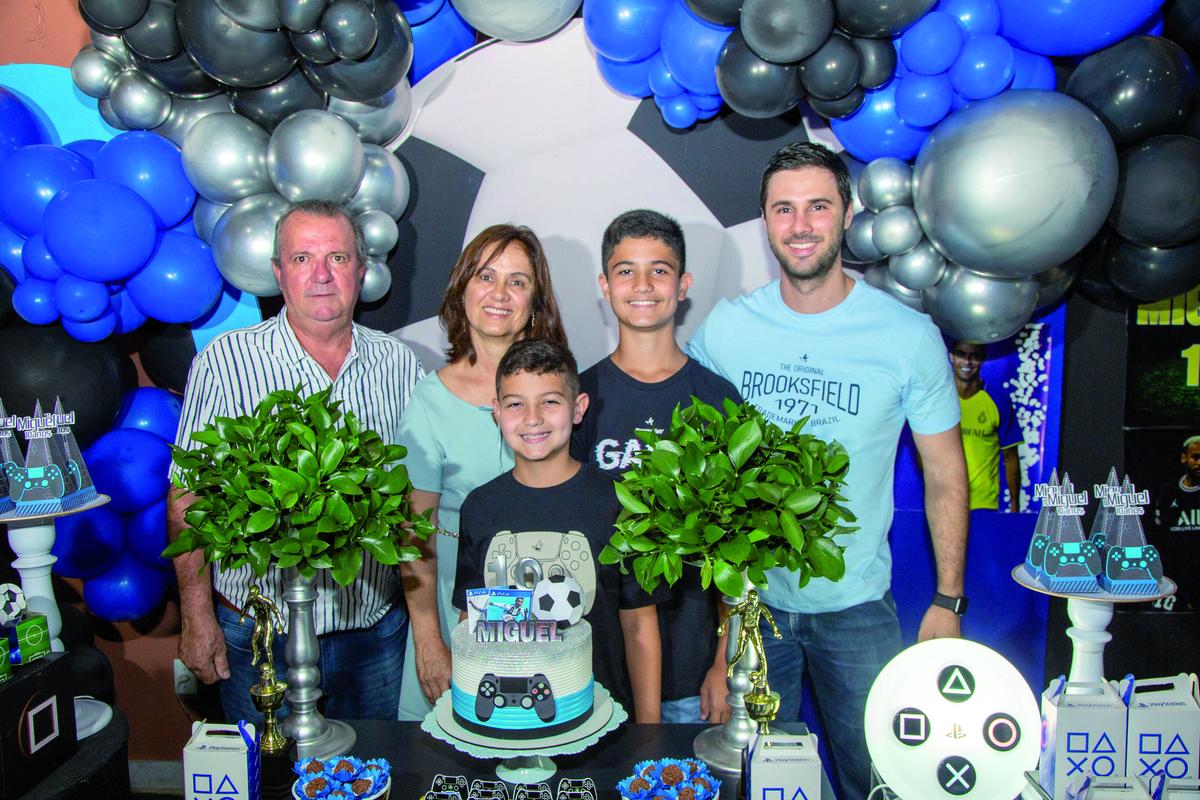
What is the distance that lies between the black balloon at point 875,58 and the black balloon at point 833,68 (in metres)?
0.02

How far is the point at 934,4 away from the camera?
2709 mm

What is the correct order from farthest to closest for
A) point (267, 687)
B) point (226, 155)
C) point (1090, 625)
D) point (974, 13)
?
1. point (226, 155)
2. point (974, 13)
3. point (1090, 625)
4. point (267, 687)

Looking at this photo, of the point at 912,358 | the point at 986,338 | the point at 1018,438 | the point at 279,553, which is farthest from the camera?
the point at 1018,438

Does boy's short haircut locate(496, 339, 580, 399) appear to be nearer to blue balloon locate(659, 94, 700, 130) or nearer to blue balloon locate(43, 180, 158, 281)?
blue balloon locate(659, 94, 700, 130)

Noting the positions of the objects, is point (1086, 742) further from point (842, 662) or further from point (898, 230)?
point (898, 230)

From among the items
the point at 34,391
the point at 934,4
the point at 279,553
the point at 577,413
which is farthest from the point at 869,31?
the point at 34,391

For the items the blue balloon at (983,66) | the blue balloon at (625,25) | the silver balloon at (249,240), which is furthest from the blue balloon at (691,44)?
the silver balloon at (249,240)

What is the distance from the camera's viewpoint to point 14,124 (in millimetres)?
3158

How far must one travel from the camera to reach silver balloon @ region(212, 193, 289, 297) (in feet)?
9.66

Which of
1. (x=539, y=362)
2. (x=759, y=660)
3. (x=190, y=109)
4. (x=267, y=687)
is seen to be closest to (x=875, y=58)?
(x=539, y=362)

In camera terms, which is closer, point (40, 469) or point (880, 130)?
point (40, 469)

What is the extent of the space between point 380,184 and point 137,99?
2.65ft

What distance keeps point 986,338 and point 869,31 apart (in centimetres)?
96

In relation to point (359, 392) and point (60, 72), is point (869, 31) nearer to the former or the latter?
point (359, 392)
